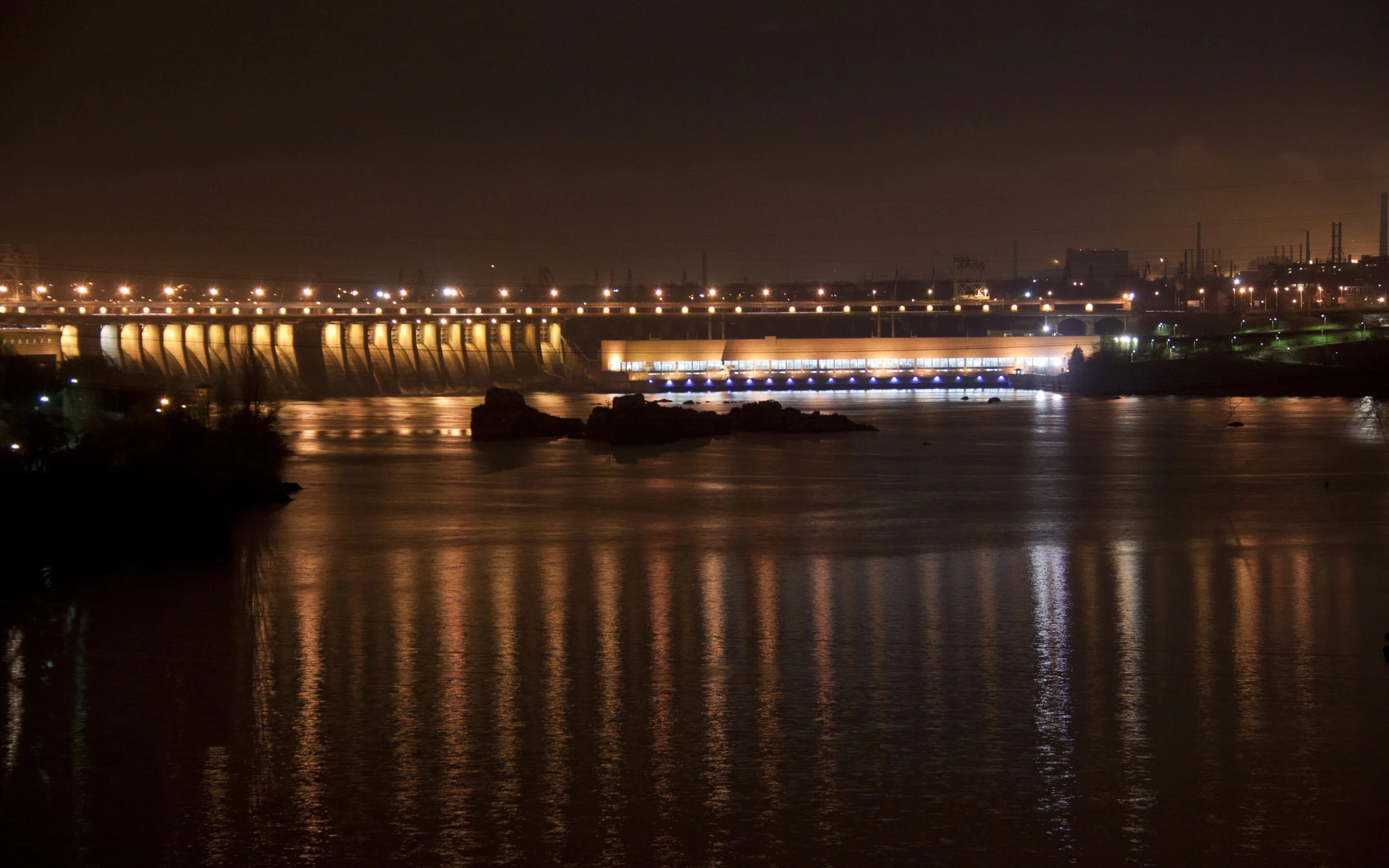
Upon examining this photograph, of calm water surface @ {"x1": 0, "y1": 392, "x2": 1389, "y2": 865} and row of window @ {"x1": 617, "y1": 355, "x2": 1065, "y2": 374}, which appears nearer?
calm water surface @ {"x1": 0, "y1": 392, "x2": 1389, "y2": 865}

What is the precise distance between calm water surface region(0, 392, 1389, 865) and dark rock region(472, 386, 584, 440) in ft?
40.4

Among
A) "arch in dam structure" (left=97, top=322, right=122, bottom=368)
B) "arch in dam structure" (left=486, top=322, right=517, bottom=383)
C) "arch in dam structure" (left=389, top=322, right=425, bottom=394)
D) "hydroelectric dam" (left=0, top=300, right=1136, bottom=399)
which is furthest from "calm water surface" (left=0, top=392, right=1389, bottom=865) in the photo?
"arch in dam structure" (left=486, top=322, right=517, bottom=383)

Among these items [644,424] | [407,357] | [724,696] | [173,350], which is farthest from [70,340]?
[724,696]

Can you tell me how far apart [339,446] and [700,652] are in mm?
16892

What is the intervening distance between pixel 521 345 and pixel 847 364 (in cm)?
1367

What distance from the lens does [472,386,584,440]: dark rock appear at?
23344mm

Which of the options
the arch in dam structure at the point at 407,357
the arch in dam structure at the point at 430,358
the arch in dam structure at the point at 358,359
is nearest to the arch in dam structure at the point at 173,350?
the arch in dam structure at the point at 358,359

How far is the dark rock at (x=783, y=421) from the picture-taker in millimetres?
23656

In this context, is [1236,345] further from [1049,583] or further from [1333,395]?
[1049,583]

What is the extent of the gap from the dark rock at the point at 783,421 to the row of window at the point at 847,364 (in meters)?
23.5

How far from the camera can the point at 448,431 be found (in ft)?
83.7

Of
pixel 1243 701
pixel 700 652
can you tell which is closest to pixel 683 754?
pixel 700 652

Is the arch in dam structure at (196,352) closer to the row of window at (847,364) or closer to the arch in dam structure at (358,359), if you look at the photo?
the arch in dam structure at (358,359)

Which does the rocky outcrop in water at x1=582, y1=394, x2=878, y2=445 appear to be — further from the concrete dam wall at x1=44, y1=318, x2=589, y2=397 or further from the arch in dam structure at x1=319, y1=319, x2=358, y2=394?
the arch in dam structure at x1=319, y1=319, x2=358, y2=394
